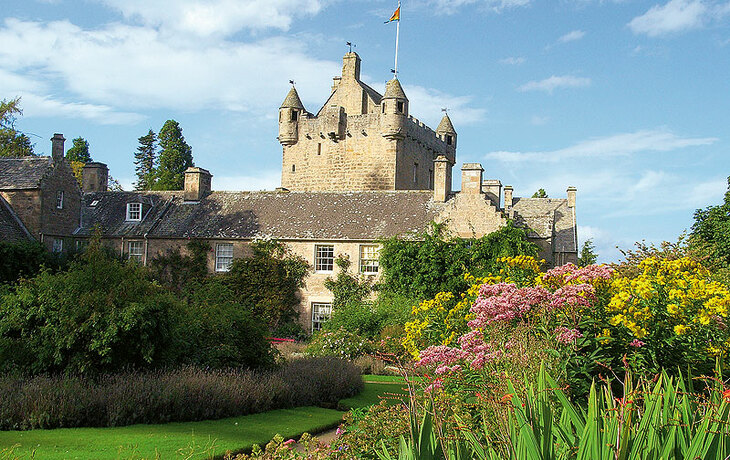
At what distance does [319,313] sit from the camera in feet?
98.7

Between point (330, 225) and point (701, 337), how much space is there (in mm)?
21563

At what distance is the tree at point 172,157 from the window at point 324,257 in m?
28.8

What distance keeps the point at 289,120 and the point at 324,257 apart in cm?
1408

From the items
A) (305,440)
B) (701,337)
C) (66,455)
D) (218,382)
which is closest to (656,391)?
(305,440)

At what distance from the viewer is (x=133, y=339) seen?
45.1 ft

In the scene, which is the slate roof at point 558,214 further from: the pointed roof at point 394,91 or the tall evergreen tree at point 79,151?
the tall evergreen tree at point 79,151

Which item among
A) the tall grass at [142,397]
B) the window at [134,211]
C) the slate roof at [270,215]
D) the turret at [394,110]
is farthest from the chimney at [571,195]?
the tall grass at [142,397]

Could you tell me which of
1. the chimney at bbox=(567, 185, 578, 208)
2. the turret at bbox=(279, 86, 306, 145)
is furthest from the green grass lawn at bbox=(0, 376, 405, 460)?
the chimney at bbox=(567, 185, 578, 208)

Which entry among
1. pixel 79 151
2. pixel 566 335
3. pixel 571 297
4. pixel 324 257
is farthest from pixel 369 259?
pixel 79 151

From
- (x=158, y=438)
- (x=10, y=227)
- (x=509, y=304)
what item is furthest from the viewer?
(x=10, y=227)

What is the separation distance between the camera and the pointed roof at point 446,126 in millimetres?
46469

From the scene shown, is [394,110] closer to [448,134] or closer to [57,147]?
[448,134]

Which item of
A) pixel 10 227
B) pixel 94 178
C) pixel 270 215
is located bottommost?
pixel 10 227

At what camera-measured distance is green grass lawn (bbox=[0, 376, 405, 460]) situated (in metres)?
9.46
